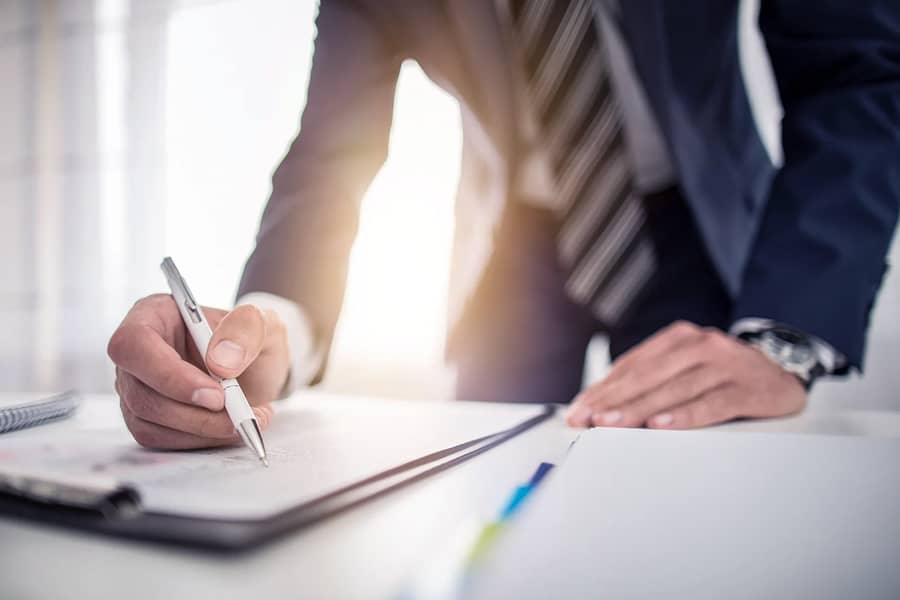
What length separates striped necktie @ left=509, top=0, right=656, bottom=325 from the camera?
0.82 metres

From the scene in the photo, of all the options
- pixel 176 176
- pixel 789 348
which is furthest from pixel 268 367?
pixel 176 176

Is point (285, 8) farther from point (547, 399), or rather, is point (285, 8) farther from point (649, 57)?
point (547, 399)

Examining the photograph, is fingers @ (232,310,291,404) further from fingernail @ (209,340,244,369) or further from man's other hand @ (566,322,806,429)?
man's other hand @ (566,322,806,429)

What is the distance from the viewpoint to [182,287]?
0.39 m

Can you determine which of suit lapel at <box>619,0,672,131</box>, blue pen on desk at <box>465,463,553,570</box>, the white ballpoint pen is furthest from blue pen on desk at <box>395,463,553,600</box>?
suit lapel at <box>619,0,672,131</box>

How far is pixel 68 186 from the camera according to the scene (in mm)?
1961

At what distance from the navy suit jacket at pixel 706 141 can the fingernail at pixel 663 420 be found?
0.70 ft

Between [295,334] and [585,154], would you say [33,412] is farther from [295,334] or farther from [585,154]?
[585,154]

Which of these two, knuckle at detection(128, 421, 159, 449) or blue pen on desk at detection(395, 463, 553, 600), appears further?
knuckle at detection(128, 421, 159, 449)

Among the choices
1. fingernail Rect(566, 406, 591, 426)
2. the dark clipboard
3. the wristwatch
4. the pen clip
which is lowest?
fingernail Rect(566, 406, 591, 426)

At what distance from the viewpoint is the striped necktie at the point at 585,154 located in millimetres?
817

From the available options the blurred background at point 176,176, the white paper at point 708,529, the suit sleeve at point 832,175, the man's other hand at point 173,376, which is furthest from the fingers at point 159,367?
the suit sleeve at point 832,175

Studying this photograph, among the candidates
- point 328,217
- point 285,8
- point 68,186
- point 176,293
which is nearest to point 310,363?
point 328,217

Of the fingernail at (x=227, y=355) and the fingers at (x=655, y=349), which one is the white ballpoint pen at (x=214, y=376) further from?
the fingers at (x=655, y=349)
